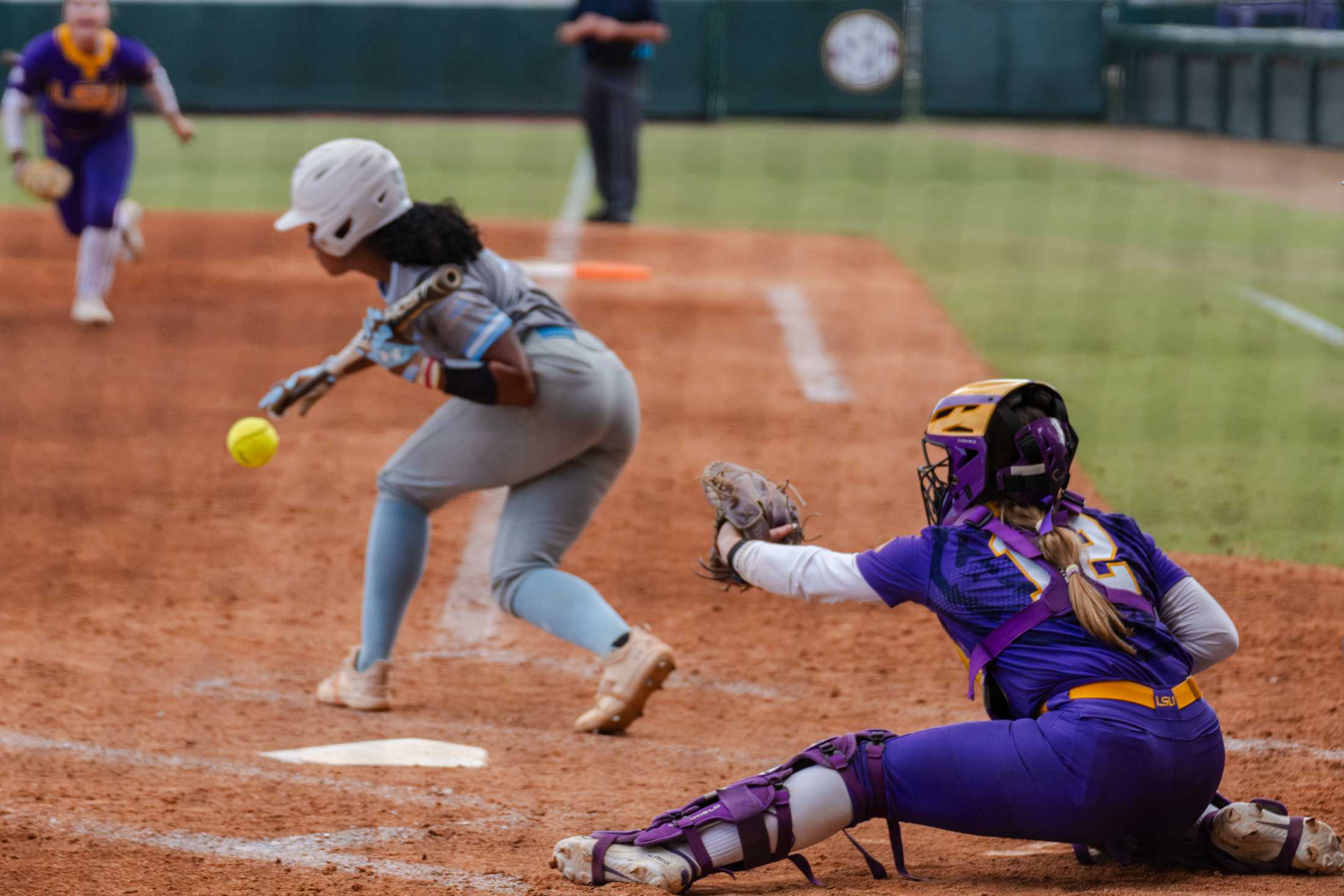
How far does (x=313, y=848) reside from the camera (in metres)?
3.36

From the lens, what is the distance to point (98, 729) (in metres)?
4.14

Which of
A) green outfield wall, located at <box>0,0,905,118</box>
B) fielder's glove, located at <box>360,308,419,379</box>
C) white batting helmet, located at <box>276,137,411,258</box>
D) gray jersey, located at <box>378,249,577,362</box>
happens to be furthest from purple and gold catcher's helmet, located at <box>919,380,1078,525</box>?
green outfield wall, located at <box>0,0,905,118</box>

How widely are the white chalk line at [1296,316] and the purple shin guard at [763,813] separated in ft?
25.0

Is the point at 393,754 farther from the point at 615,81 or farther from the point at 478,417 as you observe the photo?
the point at 615,81

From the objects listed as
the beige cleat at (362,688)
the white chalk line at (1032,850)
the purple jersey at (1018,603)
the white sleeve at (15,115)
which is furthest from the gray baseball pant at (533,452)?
the white sleeve at (15,115)

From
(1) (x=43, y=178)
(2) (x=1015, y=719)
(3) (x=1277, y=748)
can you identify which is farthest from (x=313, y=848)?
(1) (x=43, y=178)

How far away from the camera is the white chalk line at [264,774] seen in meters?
3.67

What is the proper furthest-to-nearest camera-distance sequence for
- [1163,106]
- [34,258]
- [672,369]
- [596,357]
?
[1163,106], [34,258], [672,369], [596,357]

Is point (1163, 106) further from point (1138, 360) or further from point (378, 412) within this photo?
point (378, 412)

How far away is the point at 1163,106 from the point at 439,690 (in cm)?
2321

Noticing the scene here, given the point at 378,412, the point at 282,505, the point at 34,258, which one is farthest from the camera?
the point at 34,258

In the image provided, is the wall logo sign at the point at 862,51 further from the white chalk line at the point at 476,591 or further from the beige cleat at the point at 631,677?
the beige cleat at the point at 631,677

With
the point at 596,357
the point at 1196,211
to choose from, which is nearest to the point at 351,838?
the point at 596,357

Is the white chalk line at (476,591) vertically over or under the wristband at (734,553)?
under
